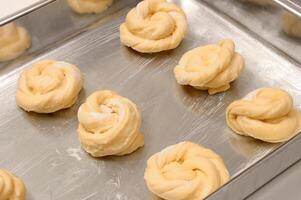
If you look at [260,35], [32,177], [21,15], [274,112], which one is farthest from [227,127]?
[21,15]

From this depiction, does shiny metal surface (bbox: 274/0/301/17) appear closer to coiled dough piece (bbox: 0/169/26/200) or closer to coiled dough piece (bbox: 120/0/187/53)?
coiled dough piece (bbox: 120/0/187/53)

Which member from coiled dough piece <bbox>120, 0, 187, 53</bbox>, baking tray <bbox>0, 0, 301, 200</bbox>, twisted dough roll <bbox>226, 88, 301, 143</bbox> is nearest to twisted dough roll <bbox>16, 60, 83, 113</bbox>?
baking tray <bbox>0, 0, 301, 200</bbox>

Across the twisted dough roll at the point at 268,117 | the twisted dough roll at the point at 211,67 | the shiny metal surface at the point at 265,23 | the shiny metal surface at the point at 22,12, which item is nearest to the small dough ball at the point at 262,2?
the shiny metal surface at the point at 265,23

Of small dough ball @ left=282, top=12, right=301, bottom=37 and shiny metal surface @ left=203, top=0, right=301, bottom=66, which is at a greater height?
small dough ball @ left=282, top=12, right=301, bottom=37

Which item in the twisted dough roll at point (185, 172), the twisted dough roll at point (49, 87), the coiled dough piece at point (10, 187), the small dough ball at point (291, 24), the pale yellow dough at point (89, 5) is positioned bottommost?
the coiled dough piece at point (10, 187)

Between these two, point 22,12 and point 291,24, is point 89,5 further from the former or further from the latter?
point 291,24

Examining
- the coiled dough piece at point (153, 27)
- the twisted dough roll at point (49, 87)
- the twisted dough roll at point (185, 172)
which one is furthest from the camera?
the coiled dough piece at point (153, 27)

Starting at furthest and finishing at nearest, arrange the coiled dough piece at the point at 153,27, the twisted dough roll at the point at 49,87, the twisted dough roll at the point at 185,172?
1. the coiled dough piece at the point at 153,27
2. the twisted dough roll at the point at 49,87
3. the twisted dough roll at the point at 185,172

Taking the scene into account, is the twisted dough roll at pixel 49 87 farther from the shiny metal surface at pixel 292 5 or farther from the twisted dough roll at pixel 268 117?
the shiny metal surface at pixel 292 5
